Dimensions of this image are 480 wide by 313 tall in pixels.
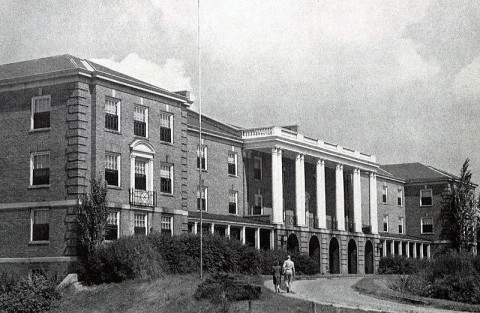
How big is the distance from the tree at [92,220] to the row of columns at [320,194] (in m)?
21.6

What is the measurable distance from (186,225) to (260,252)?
18.1ft

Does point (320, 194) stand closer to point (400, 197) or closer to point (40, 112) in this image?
point (400, 197)

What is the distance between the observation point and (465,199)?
251 feet

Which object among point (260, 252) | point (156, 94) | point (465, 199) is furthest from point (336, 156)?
point (156, 94)

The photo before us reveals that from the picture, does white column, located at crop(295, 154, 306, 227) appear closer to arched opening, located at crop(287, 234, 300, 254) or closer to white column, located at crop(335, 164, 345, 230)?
arched opening, located at crop(287, 234, 300, 254)

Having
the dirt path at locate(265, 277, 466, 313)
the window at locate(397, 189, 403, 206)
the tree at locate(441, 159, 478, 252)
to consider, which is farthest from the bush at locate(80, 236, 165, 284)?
the window at locate(397, 189, 403, 206)

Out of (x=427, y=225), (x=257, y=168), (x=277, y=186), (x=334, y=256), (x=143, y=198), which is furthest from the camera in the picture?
(x=427, y=225)

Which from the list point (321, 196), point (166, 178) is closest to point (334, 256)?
point (321, 196)

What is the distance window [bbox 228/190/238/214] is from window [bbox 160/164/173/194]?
12.7 meters

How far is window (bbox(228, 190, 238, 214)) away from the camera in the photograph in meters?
61.9

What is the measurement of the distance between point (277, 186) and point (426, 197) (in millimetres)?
35075

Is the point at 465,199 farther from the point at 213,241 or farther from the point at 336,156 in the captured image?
the point at 213,241

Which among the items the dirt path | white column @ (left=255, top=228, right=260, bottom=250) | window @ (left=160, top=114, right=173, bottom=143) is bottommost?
the dirt path

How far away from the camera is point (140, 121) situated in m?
47.9
